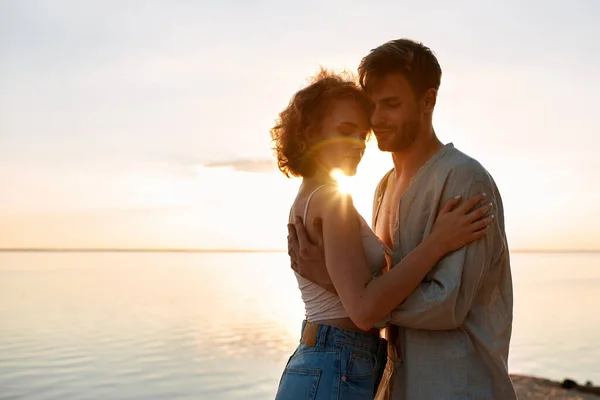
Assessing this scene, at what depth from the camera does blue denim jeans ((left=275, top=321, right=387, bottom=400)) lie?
3.03 meters

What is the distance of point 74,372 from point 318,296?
1425 cm

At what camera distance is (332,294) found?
321 cm

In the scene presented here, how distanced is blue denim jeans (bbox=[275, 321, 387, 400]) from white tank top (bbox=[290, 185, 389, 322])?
0.28ft

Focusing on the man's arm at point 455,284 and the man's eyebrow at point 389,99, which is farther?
the man's eyebrow at point 389,99

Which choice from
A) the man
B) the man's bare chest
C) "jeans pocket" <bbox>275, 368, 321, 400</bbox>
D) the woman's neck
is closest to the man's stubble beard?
the man

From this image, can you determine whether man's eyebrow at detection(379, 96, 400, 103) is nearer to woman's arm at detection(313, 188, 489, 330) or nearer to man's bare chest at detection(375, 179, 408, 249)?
man's bare chest at detection(375, 179, 408, 249)

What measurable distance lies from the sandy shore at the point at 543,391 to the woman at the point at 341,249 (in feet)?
31.1

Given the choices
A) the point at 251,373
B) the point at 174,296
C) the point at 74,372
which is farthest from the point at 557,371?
the point at 174,296

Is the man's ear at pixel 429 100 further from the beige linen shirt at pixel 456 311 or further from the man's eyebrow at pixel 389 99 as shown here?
the beige linen shirt at pixel 456 311

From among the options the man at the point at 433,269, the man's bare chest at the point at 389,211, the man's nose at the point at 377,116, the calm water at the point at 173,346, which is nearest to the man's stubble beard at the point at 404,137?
the man at the point at 433,269

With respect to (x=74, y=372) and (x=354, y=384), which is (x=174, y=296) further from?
(x=354, y=384)

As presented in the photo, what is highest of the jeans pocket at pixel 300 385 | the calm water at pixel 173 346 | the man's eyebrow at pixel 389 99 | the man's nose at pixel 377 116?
the man's eyebrow at pixel 389 99

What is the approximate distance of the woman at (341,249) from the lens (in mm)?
3018

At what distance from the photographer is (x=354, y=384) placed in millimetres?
3078
